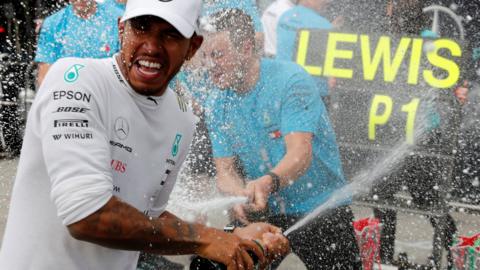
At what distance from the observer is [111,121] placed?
5.44ft

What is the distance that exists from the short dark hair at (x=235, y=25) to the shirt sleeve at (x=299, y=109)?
0.40 m

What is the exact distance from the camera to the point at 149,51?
168 cm

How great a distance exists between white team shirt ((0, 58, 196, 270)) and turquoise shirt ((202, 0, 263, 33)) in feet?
7.77

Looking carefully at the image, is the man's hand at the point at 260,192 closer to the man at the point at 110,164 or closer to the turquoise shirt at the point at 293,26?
Result: the turquoise shirt at the point at 293,26

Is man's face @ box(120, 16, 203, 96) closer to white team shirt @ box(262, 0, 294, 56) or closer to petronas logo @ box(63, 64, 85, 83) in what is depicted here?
petronas logo @ box(63, 64, 85, 83)

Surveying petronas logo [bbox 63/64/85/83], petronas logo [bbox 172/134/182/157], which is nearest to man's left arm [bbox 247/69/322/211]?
petronas logo [bbox 172/134/182/157]

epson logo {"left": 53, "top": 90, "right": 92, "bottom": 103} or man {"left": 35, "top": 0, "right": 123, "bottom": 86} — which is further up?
man {"left": 35, "top": 0, "right": 123, "bottom": 86}

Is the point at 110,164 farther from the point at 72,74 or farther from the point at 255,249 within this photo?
the point at 255,249

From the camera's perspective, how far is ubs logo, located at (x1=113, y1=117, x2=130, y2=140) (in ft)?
5.49

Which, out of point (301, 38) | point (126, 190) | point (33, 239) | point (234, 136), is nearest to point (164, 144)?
point (126, 190)

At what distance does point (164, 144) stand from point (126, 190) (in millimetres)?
174

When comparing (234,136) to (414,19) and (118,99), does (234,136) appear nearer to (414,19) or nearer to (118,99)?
(414,19)

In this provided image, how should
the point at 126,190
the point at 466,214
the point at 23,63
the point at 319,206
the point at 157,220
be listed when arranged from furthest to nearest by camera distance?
the point at 23,63 → the point at 466,214 → the point at 319,206 → the point at 126,190 → the point at 157,220

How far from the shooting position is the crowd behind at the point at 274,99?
3.77 metres
